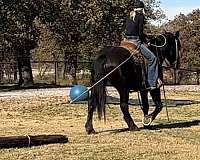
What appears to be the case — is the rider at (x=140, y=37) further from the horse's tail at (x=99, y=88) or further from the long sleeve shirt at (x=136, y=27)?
the horse's tail at (x=99, y=88)

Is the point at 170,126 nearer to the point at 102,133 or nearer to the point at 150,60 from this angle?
the point at 150,60

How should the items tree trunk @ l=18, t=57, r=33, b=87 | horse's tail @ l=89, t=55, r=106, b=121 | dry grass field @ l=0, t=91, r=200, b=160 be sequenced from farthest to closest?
tree trunk @ l=18, t=57, r=33, b=87 < horse's tail @ l=89, t=55, r=106, b=121 < dry grass field @ l=0, t=91, r=200, b=160

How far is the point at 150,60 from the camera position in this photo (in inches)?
469

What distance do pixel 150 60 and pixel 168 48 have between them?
40.2 inches

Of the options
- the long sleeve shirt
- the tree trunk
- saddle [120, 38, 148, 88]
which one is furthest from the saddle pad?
the tree trunk

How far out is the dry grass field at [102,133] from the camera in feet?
29.7

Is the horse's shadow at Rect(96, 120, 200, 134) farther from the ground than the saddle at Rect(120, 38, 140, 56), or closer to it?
closer to it

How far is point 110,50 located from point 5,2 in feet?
52.8

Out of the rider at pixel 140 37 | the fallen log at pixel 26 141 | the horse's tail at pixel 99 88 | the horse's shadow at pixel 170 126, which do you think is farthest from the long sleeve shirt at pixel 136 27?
the fallen log at pixel 26 141

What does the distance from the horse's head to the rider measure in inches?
22.0

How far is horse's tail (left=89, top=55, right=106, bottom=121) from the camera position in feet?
37.0

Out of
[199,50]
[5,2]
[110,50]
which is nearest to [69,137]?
[110,50]

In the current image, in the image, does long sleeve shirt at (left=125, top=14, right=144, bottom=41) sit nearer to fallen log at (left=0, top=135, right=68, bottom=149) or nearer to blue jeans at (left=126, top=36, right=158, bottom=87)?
blue jeans at (left=126, top=36, right=158, bottom=87)

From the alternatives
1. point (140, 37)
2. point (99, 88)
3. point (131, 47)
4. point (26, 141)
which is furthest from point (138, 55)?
point (26, 141)
